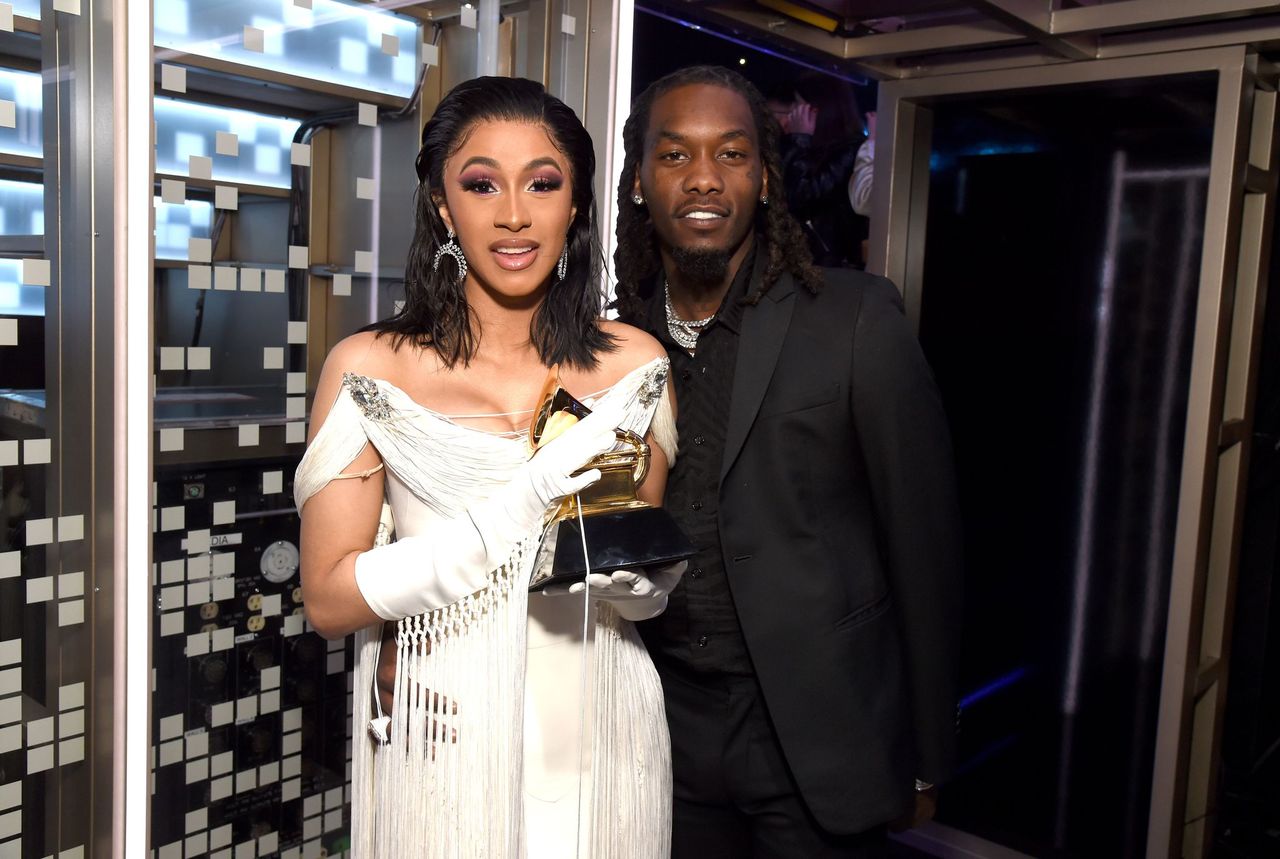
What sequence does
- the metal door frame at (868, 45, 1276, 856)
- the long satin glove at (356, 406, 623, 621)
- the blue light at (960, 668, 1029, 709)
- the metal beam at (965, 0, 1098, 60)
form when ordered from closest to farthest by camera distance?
the long satin glove at (356, 406, 623, 621)
the metal beam at (965, 0, 1098, 60)
the metal door frame at (868, 45, 1276, 856)
the blue light at (960, 668, 1029, 709)

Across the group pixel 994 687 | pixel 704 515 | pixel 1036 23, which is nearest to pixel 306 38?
pixel 704 515

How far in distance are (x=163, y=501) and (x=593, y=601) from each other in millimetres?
722

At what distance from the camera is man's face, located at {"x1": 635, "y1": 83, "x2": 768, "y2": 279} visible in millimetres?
1811

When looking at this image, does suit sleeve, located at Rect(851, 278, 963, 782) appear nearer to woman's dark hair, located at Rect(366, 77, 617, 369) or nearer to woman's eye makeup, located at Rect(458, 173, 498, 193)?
woman's dark hair, located at Rect(366, 77, 617, 369)

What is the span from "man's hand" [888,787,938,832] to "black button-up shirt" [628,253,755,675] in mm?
430

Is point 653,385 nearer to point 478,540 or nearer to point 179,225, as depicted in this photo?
point 478,540

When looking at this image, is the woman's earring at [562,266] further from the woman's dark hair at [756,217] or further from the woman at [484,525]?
the woman's dark hair at [756,217]

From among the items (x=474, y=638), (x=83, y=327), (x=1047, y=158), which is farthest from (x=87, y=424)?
(x=1047, y=158)

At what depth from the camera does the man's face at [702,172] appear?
71.3 inches

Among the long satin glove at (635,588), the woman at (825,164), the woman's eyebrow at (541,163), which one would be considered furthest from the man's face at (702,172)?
the woman at (825,164)

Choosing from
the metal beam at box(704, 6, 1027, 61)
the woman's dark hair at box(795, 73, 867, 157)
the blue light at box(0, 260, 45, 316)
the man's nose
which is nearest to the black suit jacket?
the man's nose

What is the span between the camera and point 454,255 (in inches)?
62.4

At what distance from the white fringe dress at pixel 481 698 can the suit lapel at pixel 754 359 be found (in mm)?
208

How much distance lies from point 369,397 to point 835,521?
785 millimetres
